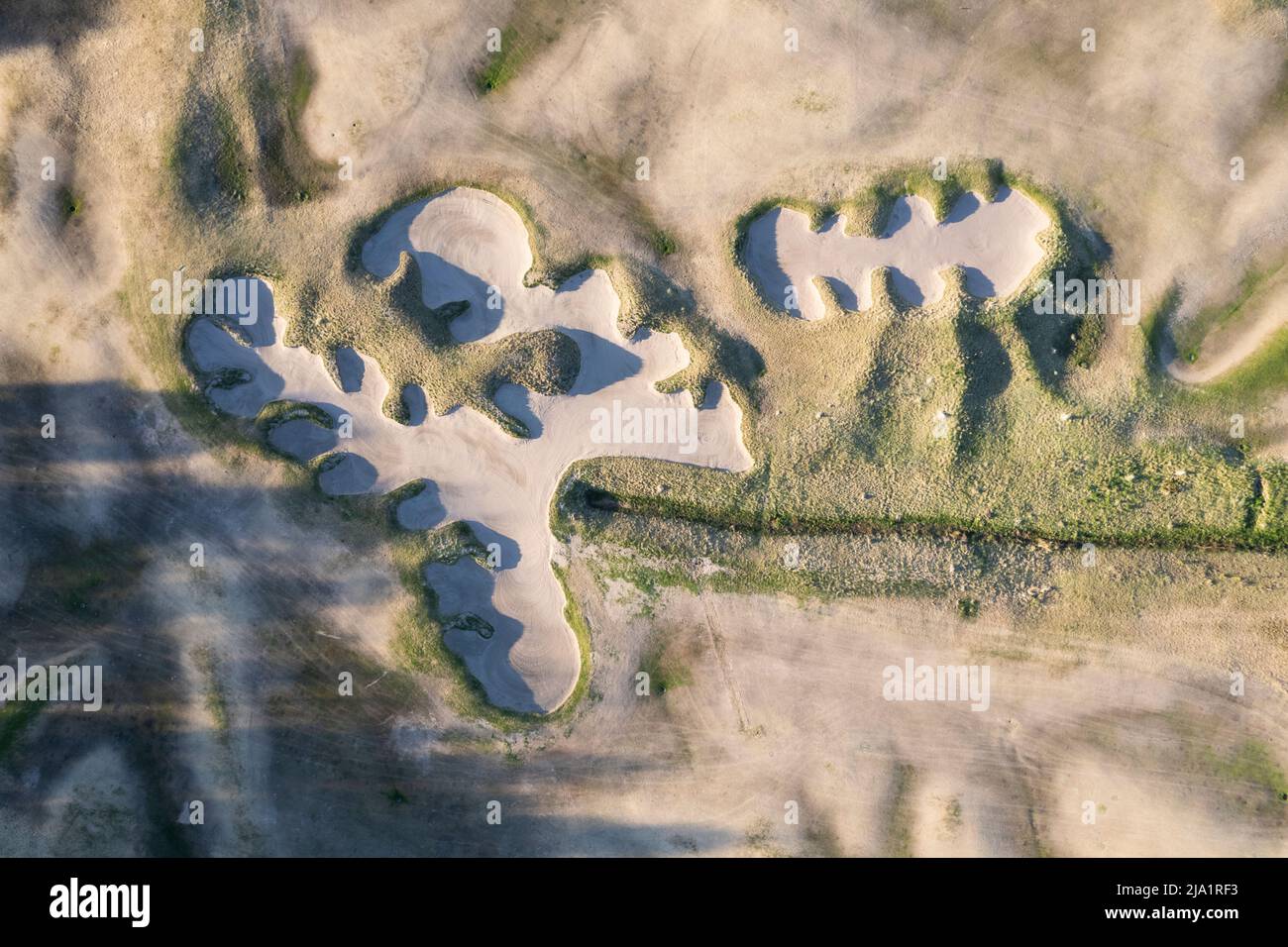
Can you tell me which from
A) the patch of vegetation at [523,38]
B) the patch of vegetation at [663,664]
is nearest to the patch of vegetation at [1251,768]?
the patch of vegetation at [663,664]

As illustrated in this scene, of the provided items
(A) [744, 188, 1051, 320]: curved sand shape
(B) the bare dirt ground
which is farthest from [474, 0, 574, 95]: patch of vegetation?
(A) [744, 188, 1051, 320]: curved sand shape

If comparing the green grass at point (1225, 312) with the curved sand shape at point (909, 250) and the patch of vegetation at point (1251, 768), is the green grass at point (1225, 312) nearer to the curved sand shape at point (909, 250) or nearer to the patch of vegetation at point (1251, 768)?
the curved sand shape at point (909, 250)

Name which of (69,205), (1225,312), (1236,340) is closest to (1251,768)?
(1236,340)

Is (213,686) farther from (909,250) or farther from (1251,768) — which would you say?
(1251,768)

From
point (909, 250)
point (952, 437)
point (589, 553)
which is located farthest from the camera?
point (589, 553)

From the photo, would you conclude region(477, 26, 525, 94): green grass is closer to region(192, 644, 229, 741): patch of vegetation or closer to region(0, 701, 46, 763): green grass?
region(192, 644, 229, 741): patch of vegetation

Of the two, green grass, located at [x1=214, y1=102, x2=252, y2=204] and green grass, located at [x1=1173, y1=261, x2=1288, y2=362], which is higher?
green grass, located at [x1=214, y1=102, x2=252, y2=204]

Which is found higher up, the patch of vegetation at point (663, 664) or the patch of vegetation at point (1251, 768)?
the patch of vegetation at point (663, 664)
